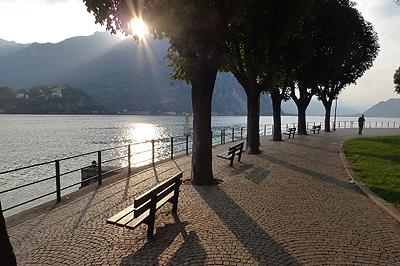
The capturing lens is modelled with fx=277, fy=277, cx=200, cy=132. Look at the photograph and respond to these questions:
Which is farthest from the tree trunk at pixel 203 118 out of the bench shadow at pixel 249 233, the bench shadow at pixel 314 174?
the bench shadow at pixel 314 174

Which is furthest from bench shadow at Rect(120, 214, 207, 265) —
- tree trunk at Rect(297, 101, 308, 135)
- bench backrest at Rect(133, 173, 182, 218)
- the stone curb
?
tree trunk at Rect(297, 101, 308, 135)

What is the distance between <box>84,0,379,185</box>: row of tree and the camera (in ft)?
24.1

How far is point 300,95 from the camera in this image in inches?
1109

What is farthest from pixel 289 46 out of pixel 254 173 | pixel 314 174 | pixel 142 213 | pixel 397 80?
pixel 397 80

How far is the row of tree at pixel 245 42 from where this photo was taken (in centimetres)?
733

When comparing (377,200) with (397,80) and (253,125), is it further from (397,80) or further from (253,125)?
(397,80)

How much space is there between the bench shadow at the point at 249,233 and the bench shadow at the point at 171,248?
2.55 ft

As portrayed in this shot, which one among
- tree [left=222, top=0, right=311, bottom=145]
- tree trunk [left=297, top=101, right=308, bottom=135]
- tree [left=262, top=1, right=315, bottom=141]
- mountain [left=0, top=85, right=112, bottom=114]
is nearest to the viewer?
tree [left=222, top=0, right=311, bottom=145]

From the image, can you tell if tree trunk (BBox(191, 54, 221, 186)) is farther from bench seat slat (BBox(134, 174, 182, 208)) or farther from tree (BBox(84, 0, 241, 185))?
bench seat slat (BBox(134, 174, 182, 208))

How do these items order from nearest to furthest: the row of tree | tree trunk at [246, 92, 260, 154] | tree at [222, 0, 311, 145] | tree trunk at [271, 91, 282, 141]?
the row of tree
tree at [222, 0, 311, 145]
tree trunk at [246, 92, 260, 154]
tree trunk at [271, 91, 282, 141]

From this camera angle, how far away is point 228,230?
Answer: 16.6 ft

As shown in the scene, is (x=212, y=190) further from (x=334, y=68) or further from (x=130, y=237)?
(x=334, y=68)

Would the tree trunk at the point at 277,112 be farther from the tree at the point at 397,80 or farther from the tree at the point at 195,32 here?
the tree at the point at 397,80

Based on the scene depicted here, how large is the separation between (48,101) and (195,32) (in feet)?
563
